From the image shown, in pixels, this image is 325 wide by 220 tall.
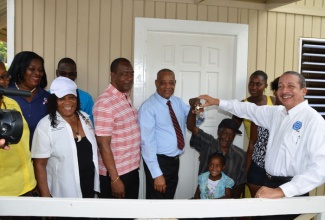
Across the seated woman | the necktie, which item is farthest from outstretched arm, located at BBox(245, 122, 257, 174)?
the seated woman

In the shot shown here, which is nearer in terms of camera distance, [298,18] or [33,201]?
[33,201]

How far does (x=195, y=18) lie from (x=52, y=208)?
10.2 feet

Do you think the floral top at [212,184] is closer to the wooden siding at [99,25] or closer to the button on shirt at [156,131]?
the button on shirt at [156,131]

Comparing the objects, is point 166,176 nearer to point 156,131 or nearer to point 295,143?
point 156,131

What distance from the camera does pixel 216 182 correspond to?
3.24 meters

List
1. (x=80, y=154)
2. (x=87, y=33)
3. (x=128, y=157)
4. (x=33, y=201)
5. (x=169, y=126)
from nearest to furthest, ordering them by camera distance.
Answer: (x=33, y=201) < (x=80, y=154) < (x=128, y=157) < (x=169, y=126) < (x=87, y=33)

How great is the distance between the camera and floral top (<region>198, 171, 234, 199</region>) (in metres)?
3.21

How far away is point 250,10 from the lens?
4.17 m

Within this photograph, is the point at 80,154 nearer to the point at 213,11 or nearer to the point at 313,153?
the point at 313,153

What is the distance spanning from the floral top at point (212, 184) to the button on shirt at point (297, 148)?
0.88m

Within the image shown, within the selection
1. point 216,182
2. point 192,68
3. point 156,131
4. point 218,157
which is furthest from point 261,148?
point 192,68

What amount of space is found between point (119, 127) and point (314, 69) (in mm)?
2982

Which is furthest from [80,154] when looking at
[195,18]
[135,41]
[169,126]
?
[195,18]

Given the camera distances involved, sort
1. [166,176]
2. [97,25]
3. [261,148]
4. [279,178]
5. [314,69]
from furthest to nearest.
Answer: [314,69]
[97,25]
[166,176]
[261,148]
[279,178]
